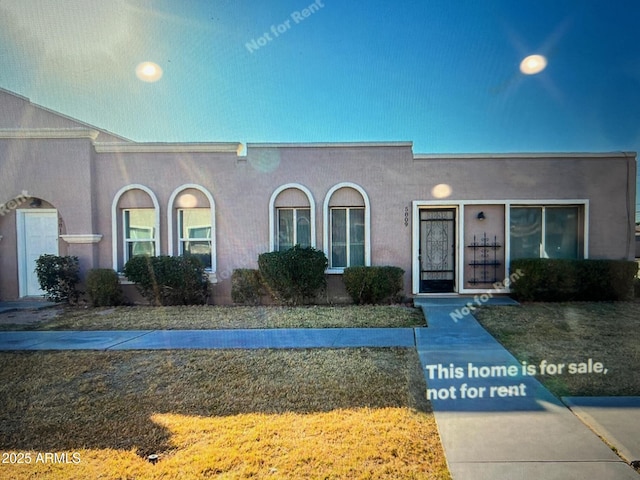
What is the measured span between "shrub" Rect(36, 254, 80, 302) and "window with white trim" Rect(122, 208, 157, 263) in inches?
51.9

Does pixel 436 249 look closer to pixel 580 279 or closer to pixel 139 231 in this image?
pixel 580 279

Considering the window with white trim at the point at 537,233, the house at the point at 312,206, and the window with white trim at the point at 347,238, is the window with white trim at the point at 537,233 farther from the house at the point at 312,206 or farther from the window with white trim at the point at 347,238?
the window with white trim at the point at 347,238

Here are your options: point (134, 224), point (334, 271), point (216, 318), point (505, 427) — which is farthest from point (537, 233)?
point (134, 224)

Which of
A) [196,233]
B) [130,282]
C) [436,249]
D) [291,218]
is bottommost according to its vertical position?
[130,282]

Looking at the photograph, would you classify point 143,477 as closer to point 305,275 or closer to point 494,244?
point 305,275

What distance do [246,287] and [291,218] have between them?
7.37 ft

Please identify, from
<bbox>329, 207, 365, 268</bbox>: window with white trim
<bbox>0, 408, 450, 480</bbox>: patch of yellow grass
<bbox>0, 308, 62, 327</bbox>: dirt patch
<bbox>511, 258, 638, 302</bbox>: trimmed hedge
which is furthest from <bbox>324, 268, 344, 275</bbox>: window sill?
<bbox>0, 308, 62, 327</bbox>: dirt patch

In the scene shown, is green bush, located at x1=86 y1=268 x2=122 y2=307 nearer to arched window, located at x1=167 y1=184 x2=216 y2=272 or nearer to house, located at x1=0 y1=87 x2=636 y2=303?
house, located at x1=0 y1=87 x2=636 y2=303

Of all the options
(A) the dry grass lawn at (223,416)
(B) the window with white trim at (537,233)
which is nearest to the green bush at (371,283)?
(B) the window with white trim at (537,233)

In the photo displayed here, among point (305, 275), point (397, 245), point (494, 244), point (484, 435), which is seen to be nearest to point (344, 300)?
point (305, 275)

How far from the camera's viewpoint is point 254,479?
2533 mm

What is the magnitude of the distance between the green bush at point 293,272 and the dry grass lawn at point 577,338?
385cm

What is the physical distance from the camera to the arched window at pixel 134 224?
9898mm

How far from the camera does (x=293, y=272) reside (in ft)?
29.2
